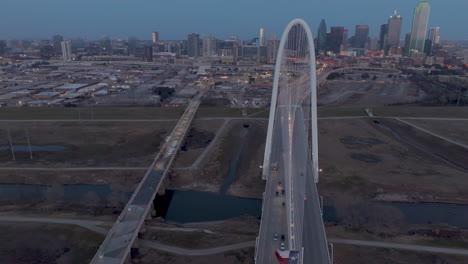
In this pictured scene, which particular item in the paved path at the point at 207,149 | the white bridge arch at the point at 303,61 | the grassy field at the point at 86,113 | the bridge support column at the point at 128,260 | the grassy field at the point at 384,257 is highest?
the white bridge arch at the point at 303,61

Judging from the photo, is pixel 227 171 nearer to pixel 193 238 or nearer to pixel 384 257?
pixel 193 238

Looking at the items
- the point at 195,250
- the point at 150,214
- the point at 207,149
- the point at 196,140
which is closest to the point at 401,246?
the point at 195,250

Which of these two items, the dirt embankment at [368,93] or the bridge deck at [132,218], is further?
the dirt embankment at [368,93]

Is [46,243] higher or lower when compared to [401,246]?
lower

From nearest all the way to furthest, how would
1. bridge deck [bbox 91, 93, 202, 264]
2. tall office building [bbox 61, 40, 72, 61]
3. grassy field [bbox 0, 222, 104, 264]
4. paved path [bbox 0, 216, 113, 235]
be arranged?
bridge deck [bbox 91, 93, 202, 264]
grassy field [bbox 0, 222, 104, 264]
paved path [bbox 0, 216, 113, 235]
tall office building [bbox 61, 40, 72, 61]

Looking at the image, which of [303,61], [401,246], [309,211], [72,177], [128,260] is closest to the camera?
[128,260]

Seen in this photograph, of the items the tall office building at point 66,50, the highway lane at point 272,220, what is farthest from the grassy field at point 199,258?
the tall office building at point 66,50

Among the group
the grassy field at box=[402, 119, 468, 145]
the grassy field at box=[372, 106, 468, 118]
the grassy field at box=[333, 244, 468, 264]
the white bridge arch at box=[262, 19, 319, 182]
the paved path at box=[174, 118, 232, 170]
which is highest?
the white bridge arch at box=[262, 19, 319, 182]

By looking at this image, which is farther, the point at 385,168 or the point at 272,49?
the point at 272,49

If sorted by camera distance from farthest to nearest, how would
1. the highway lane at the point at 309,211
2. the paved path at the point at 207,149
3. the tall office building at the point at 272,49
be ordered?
the tall office building at the point at 272,49, the paved path at the point at 207,149, the highway lane at the point at 309,211

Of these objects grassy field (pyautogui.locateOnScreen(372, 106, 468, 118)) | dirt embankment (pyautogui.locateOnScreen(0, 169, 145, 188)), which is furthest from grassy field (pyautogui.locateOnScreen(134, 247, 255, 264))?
grassy field (pyautogui.locateOnScreen(372, 106, 468, 118))

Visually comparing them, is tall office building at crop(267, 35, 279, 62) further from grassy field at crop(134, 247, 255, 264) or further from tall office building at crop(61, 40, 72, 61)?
grassy field at crop(134, 247, 255, 264)

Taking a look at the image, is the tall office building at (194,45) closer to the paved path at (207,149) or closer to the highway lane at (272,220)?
the paved path at (207,149)
